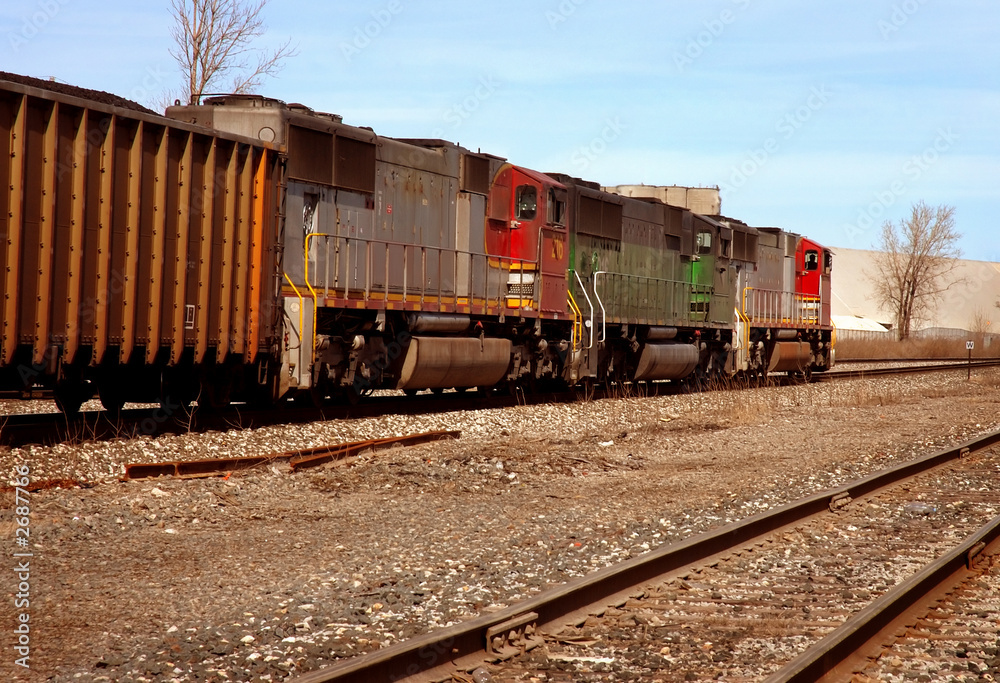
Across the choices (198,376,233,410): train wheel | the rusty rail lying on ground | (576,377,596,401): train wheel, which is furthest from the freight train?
the rusty rail lying on ground

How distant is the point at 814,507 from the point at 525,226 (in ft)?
32.3

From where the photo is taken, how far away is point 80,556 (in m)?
5.85

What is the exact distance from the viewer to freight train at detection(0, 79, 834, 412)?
9211 mm

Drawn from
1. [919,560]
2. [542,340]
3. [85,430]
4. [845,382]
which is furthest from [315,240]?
[845,382]

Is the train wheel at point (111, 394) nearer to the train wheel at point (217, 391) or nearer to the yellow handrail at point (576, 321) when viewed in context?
the train wheel at point (217, 391)

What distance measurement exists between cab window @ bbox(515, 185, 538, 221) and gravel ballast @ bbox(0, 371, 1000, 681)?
14.5 feet

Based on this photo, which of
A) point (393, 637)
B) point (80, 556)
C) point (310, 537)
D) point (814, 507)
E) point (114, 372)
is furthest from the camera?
point (114, 372)

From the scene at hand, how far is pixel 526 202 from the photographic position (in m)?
16.7

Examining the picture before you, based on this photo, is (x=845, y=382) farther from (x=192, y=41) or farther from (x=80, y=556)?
(x=80, y=556)

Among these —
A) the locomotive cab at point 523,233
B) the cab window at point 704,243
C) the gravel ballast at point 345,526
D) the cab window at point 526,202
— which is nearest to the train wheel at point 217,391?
the gravel ballast at point 345,526

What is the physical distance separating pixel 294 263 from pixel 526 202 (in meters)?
5.36

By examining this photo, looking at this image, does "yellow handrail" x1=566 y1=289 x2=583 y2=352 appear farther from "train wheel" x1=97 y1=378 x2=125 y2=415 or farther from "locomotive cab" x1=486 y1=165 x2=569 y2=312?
"train wheel" x1=97 y1=378 x2=125 y2=415

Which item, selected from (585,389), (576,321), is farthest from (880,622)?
(585,389)

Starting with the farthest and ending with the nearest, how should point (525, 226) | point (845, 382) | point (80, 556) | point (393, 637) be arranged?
1. point (845, 382)
2. point (525, 226)
3. point (80, 556)
4. point (393, 637)
